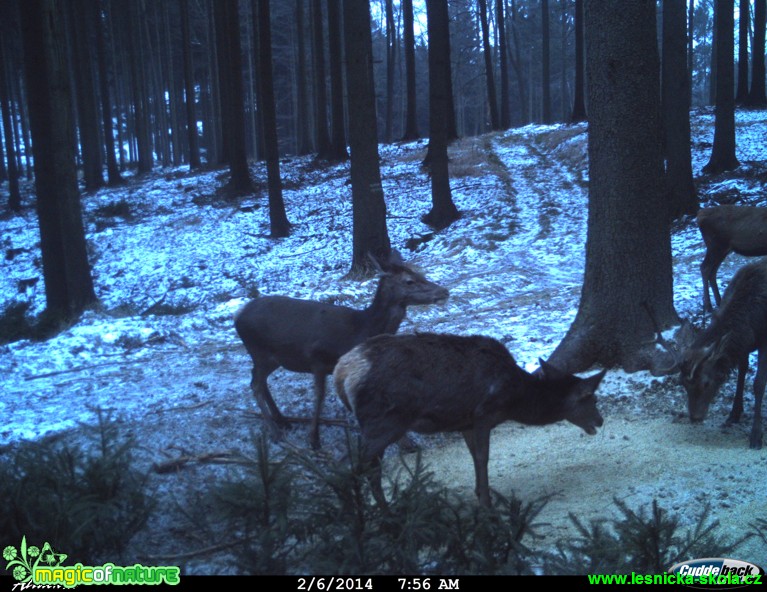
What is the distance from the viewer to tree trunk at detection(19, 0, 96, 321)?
14961 mm

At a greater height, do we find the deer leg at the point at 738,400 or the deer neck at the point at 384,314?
the deer neck at the point at 384,314

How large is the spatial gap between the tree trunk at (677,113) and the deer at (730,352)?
10096 millimetres

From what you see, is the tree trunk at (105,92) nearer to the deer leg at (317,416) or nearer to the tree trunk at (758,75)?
the tree trunk at (758,75)

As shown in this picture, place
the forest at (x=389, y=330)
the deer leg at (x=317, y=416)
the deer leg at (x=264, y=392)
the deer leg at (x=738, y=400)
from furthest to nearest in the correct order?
1. the deer leg at (x=264, y=392)
2. the deer leg at (x=317, y=416)
3. the deer leg at (x=738, y=400)
4. the forest at (x=389, y=330)

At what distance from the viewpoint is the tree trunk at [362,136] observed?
50.9 feet

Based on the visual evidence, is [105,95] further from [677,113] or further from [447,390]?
[447,390]

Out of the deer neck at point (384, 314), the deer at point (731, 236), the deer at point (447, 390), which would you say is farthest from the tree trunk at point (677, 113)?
the deer at point (447, 390)

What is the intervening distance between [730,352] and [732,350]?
0.10 feet

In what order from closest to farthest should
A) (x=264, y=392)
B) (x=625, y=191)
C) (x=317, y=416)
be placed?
(x=317, y=416) < (x=264, y=392) < (x=625, y=191)

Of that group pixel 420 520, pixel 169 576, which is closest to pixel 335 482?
pixel 420 520

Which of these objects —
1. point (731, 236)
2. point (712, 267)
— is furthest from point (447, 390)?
point (731, 236)

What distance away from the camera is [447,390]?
5898mm

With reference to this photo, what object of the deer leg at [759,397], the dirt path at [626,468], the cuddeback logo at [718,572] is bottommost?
the dirt path at [626,468]

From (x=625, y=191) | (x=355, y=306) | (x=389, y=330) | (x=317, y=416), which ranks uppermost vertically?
(x=625, y=191)
